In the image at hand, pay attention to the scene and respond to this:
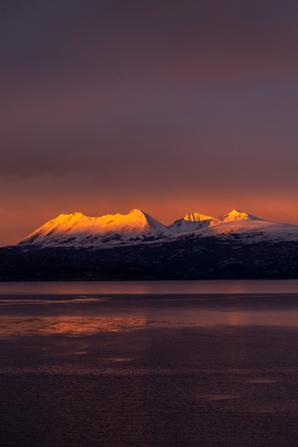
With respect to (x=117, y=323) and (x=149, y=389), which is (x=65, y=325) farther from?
(x=149, y=389)

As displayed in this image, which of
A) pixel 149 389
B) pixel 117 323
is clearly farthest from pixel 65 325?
pixel 149 389

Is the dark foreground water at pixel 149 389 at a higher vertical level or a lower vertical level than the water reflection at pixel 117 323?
lower

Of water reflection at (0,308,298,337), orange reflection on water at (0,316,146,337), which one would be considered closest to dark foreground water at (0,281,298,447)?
orange reflection on water at (0,316,146,337)

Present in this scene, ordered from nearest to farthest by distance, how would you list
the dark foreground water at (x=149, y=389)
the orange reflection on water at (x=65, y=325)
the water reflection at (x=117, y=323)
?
the dark foreground water at (x=149, y=389), the orange reflection on water at (x=65, y=325), the water reflection at (x=117, y=323)

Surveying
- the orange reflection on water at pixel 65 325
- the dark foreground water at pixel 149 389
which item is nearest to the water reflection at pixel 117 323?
the orange reflection on water at pixel 65 325

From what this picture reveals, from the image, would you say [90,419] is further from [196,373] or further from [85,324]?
[85,324]

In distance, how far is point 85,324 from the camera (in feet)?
215

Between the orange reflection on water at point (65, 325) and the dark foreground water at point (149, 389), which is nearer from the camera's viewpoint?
the dark foreground water at point (149, 389)

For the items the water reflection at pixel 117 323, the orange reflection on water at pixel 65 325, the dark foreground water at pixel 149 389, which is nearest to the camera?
the dark foreground water at pixel 149 389

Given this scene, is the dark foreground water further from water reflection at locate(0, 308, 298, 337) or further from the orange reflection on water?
water reflection at locate(0, 308, 298, 337)

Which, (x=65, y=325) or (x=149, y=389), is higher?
(x=65, y=325)

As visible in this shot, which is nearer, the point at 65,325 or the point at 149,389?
the point at 149,389

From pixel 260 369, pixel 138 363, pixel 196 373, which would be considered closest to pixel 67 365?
pixel 138 363

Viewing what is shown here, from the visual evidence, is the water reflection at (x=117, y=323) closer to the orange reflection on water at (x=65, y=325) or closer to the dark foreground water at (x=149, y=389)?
the orange reflection on water at (x=65, y=325)
